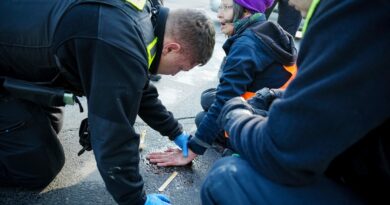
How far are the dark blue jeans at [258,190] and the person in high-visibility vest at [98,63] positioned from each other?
1.64ft

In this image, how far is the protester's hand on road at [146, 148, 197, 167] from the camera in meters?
2.36

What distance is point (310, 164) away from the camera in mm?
968

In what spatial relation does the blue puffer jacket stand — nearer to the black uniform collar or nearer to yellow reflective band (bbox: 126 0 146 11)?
the black uniform collar

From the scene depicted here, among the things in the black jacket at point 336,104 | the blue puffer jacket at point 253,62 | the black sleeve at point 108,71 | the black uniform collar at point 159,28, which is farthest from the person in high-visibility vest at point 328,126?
the blue puffer jacket at point 253,62

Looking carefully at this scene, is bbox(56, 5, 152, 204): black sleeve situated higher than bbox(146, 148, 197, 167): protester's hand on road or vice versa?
bbox(56, 5, 152, 204): black sleeve

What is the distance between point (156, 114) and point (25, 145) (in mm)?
773

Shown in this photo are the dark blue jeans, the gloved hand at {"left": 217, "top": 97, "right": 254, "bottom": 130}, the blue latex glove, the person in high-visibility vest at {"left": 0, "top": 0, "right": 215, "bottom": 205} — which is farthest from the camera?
the blue latex glove

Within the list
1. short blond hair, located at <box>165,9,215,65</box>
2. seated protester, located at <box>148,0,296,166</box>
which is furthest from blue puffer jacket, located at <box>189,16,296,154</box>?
short blond hair, located at <box>165,9,215,65</box>

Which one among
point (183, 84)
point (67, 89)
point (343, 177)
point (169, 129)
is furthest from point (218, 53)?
point (343, 177)

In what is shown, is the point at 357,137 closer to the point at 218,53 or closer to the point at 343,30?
the point at 343,30

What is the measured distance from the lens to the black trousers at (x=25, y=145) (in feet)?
6.24

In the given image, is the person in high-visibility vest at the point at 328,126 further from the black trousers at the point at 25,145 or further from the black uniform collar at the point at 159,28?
the black trousers at the point at 25,145

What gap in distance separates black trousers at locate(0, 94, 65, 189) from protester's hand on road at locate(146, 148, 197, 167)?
0.65m

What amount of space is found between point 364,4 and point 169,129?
166 centimetres
